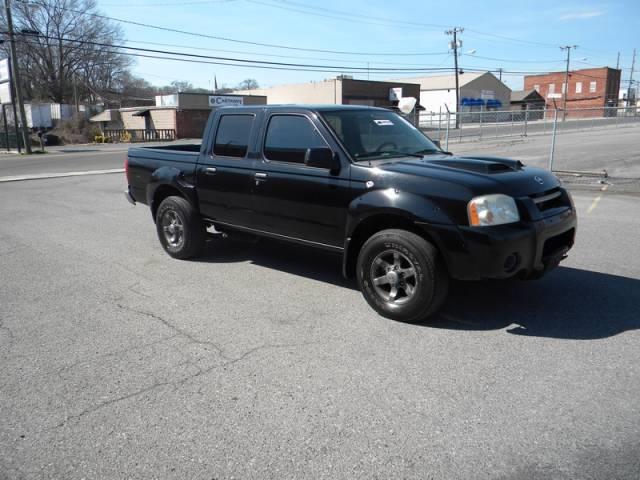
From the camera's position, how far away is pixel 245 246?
7.54 metres

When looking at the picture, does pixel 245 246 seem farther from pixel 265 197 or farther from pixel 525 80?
pixel 525 80

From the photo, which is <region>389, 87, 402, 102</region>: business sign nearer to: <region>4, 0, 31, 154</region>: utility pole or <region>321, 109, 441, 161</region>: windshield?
<region>4, 0, 31, 154</region>: utility pole

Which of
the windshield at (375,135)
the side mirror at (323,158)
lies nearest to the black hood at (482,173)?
the windshield at (375,135)

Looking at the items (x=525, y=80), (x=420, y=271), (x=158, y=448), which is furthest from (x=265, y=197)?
(x=525, y=80)

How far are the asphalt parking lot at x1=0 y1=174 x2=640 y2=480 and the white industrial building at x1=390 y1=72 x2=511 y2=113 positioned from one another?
78.7m

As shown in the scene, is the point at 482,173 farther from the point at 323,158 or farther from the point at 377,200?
the point at 323,158

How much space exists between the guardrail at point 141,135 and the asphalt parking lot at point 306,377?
1811 inches

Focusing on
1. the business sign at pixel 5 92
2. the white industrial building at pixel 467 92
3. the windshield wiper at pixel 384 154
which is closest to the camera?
the windshield wiper at pixel 384 154

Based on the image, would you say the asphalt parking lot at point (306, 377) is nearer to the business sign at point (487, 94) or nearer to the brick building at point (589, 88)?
the business sign at point (487, 94)

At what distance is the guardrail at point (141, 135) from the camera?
49.7 meters

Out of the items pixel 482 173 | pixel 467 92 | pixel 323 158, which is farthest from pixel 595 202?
pixel 467 92

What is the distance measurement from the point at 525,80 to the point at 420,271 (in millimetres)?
104663

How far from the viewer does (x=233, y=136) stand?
6.07 m

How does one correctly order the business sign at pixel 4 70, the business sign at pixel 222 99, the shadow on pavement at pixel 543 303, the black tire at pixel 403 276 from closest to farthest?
the black tire at pixel 403 276, the shadow on pavement at pixel 543 303, the business sign at pixel 4 70, the business sign at pixel 222 99
